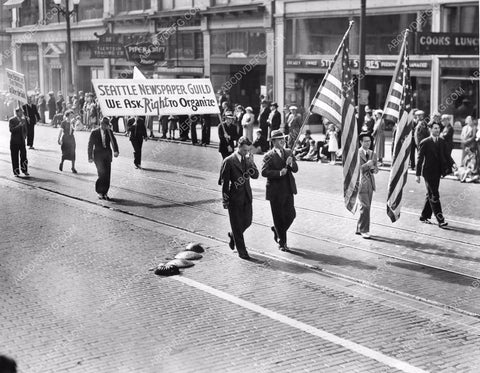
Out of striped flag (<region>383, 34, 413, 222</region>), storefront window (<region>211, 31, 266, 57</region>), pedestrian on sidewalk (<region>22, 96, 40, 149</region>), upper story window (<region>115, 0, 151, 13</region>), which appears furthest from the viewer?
upper story window (<region>115, 0, 151, 13</region>)

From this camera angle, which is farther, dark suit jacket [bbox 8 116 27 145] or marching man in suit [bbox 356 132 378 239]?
dark suit jacket [bbox 8 116 27 145]

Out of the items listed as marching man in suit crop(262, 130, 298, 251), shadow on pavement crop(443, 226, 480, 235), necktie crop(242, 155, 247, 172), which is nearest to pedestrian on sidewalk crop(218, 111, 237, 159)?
shadow on pavement crop(443, 226, 480, 235)

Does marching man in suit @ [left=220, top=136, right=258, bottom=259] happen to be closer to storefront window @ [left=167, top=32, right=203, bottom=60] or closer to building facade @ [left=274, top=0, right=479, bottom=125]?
building facade @ [left=274, top=0, right=479, bottom=125]

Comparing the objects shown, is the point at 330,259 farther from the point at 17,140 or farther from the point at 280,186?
the point at 17,140

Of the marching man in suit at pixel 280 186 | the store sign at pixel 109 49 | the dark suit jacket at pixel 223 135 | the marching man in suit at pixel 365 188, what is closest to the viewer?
the marching man in suit at pixel 280 186

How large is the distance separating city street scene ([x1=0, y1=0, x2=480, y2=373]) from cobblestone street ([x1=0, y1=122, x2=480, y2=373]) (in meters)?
0.03

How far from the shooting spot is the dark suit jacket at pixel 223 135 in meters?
21.1

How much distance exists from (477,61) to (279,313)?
1957cm

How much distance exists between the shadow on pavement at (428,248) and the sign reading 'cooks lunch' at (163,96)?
11.2 metres

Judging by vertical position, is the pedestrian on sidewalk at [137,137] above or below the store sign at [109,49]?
below

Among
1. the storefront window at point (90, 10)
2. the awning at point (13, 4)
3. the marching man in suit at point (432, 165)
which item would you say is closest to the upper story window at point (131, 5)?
the storefront window at point (90, 10)

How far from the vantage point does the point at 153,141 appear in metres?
31.7

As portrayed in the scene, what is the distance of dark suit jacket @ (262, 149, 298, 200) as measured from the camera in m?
12.3

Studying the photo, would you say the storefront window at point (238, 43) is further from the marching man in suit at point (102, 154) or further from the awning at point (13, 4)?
the awning at point (13, 4)
